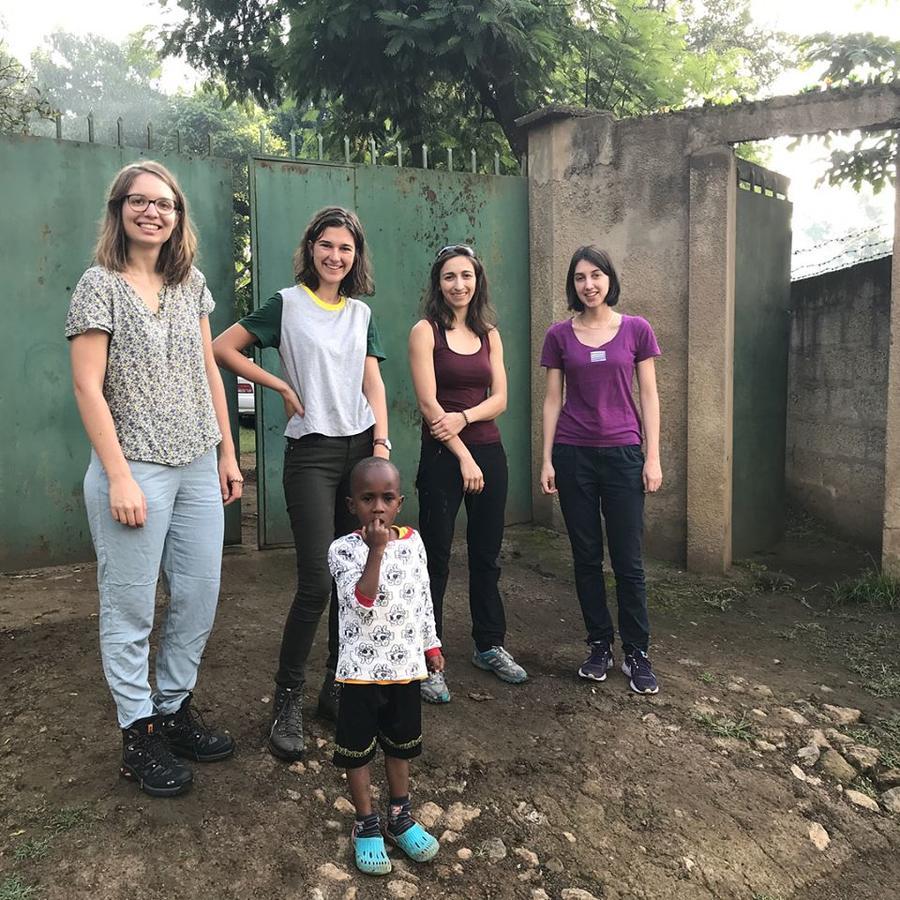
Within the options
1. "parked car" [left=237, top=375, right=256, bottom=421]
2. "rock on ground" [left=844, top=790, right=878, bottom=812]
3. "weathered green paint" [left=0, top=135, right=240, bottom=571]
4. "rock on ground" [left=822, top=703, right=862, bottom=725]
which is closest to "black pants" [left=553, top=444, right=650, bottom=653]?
"rock on ground" [left=822, top=703, right=862, bottom=725]

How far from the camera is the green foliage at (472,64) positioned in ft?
20.6

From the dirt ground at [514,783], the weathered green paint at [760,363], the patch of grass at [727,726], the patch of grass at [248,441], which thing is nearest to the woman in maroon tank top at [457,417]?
the dirt ground at [514,783]

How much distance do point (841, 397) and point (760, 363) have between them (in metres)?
0.87

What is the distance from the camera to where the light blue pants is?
2.34 meters

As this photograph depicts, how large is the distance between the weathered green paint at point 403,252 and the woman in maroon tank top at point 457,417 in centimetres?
194

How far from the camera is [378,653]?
85.9 inches

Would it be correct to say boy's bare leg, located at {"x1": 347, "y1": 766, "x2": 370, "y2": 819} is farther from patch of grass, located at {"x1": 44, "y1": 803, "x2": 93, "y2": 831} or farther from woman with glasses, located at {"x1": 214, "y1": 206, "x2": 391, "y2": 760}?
patch of grass, located at {"x1": 44, "y1": 803, "x2": 93, "y2": 831}

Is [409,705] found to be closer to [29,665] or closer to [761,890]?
[761,890]

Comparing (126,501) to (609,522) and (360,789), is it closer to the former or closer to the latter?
(360,789)

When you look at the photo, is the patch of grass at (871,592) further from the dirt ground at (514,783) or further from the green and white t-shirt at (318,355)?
the green and white t-shirt at (318,355)

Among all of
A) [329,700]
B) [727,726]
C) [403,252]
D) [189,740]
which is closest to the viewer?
[189,740]

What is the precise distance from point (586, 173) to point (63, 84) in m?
54.2

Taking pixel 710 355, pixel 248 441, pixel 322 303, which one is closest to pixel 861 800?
pixel 322 303

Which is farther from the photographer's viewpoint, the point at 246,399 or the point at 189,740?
the point at 246,399
